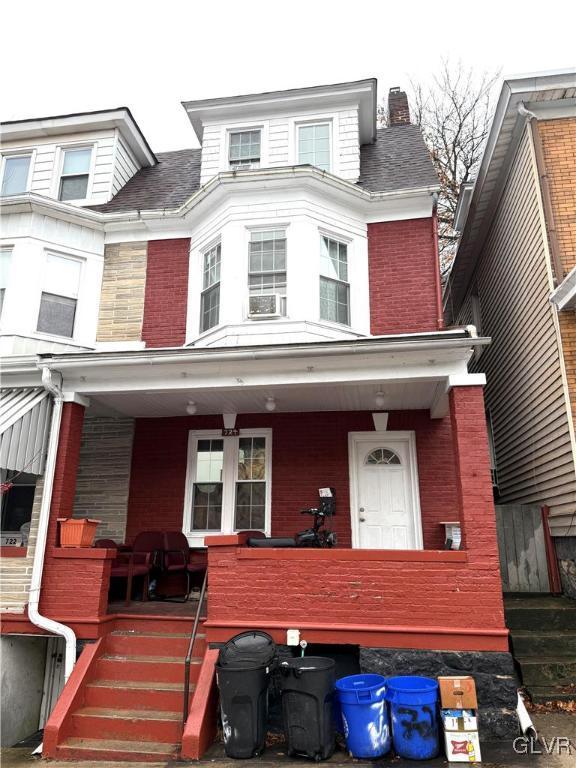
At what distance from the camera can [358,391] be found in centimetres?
743

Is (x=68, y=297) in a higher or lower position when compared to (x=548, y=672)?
higher

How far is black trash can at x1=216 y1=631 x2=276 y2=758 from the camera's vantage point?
492 centimetres

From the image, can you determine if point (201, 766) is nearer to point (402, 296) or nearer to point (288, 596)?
point (288, 596)

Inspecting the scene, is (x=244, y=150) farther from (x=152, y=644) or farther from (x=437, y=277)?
(x=152, y=644)

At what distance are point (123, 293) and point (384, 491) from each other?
5554mm

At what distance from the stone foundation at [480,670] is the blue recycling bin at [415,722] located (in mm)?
466

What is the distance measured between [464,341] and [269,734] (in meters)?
4.62

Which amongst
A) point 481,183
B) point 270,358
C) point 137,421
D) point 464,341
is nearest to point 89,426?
point 137,421

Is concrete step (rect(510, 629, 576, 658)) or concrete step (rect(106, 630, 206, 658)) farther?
concrete step (rect(106, 630, 206, 658))

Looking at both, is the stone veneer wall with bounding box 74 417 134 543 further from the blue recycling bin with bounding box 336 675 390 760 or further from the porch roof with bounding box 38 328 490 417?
the blue recycling bin with bounding box 336 675 390 760

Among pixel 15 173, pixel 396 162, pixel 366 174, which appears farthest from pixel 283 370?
pixel 15 173

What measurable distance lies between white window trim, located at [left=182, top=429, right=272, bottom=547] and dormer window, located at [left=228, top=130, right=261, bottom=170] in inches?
196

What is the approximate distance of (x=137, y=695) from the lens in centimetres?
566
